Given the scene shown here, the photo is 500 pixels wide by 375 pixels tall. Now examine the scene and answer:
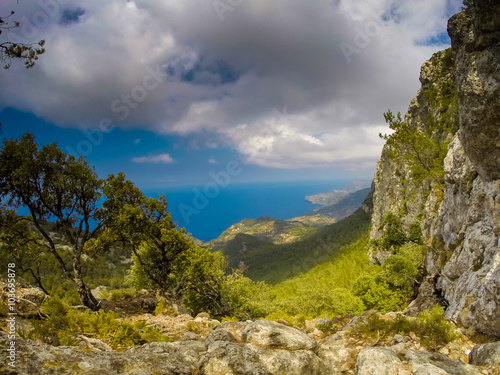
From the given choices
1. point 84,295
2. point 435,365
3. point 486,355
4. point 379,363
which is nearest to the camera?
point 435,365

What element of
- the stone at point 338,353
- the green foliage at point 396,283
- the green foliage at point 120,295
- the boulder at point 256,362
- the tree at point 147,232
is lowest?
the green foliage at point 396,283

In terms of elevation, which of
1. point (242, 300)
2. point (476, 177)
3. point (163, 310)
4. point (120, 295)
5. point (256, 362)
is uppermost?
point (476, 177)

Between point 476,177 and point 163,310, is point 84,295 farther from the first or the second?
point 476,177

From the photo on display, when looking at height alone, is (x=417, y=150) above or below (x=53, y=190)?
above

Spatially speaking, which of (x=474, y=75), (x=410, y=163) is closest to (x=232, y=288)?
(x=474, y=75)

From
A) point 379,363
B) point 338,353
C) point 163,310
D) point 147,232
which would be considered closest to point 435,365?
point 379,363

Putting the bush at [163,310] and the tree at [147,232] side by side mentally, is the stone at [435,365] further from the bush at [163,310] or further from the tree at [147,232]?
the tree at [147,232]

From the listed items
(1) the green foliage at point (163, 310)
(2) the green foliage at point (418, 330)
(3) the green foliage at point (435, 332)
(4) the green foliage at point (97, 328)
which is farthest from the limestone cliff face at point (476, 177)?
(1) the green foliage at point (163, 310)

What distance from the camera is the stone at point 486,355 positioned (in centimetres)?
701

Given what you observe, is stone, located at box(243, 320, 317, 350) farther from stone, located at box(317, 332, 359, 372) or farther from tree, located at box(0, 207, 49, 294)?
tree, located at box(0, 207, 49, 294)

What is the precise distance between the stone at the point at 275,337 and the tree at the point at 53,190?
549 inches

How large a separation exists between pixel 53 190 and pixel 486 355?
23.6 meters

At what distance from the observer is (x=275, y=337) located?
901 cm

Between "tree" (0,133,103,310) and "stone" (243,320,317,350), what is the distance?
1395 centimetres
